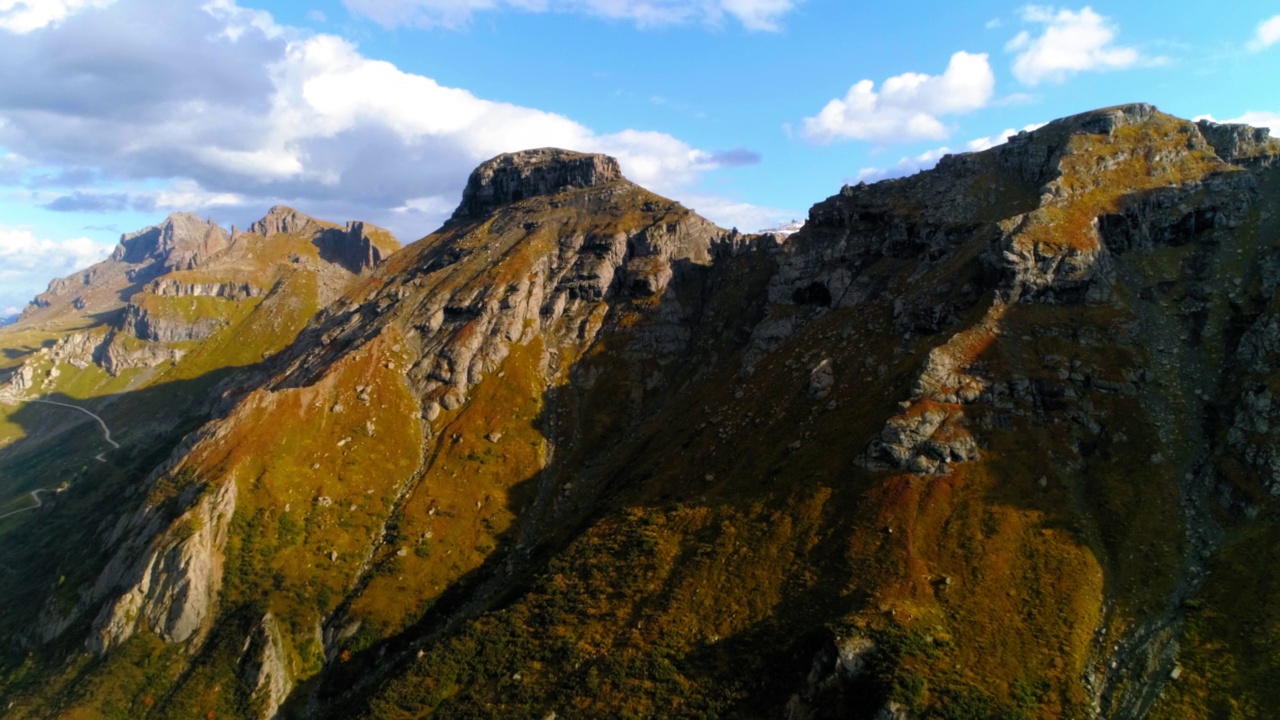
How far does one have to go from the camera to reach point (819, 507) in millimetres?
99375

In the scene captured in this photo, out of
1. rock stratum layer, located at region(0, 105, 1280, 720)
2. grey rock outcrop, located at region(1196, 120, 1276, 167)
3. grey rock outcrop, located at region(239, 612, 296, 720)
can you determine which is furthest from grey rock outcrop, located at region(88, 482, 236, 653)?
grey rock outcrop, located at region(1196, 120, 1276, 167)

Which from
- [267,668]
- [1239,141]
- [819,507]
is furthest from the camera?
[1239,141]

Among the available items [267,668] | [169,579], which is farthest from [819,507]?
[169,579]

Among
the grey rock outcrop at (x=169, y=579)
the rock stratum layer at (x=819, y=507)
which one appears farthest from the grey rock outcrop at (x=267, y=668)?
the grey rock outcrop at (x=169, y=579)

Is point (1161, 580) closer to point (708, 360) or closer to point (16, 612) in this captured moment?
point (708, 360)

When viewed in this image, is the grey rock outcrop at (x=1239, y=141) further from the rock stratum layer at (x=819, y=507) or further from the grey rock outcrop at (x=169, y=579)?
the grey rock outcrop at (x=169, y=579)

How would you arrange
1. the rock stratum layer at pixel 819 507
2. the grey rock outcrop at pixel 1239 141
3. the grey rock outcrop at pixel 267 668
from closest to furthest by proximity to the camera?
the rock stratum layer at pixel 819 507, the grey rock outcrop at pixel 267 668, the grey rock outcrop at pixel 1239 141

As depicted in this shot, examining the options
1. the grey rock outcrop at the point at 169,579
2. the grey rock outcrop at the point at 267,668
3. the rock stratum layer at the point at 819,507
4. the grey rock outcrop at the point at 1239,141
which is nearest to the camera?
the rock stratum layer at the point at 819,507

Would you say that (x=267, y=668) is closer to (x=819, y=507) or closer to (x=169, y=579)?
(x=169, y=579)

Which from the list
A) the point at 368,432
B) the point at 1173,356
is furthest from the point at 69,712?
the point at 1173,356

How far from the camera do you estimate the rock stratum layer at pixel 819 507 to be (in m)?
75.6

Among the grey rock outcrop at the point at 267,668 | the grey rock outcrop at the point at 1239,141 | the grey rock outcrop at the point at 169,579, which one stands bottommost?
the grey rock outcrop at the point at 267,668

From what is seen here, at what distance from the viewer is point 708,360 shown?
187m

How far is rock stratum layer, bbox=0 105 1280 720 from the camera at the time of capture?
7556 cm
